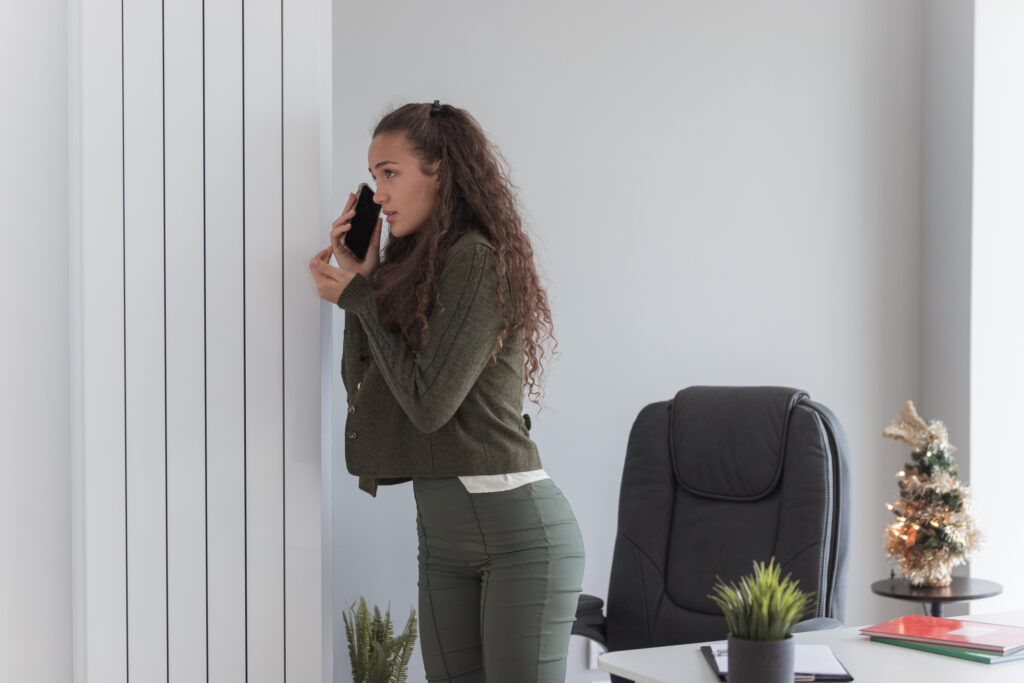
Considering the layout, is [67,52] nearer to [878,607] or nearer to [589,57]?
[589,57]

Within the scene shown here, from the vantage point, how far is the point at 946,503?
2.68m

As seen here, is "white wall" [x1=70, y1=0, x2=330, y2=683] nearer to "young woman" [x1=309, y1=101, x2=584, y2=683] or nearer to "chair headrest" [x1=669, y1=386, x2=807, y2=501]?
"young woman" [x1=309, y1=101, x2=584, y2=683]

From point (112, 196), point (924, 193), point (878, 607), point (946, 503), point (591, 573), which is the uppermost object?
point (924, 193)

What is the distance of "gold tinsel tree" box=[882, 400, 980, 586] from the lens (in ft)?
8.73

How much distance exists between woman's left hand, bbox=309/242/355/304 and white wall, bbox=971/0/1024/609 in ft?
7.54

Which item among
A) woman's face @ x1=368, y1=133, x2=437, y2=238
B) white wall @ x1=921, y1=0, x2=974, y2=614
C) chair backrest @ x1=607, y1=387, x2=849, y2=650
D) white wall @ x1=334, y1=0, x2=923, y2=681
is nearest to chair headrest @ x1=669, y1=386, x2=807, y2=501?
chair backrest @ x1=607, y1=387, x2=849, y2=650

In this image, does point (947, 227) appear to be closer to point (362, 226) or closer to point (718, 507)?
point (718, 507)

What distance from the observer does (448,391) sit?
5.38 ft

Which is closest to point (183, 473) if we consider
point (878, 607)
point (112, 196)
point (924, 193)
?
point (112, 196)

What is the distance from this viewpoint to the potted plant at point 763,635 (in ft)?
3.89

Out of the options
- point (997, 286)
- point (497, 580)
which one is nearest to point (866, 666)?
point (497, 580)

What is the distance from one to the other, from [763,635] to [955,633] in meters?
0.58

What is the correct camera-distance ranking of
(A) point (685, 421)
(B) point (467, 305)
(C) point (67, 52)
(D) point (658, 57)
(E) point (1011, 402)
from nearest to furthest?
(B) point (467, 305), (C) point (67, 52), (A) point (685, 421), (D) point (658, 57), (E) point (1011, 402)

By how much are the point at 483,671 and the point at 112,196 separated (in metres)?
1.06
